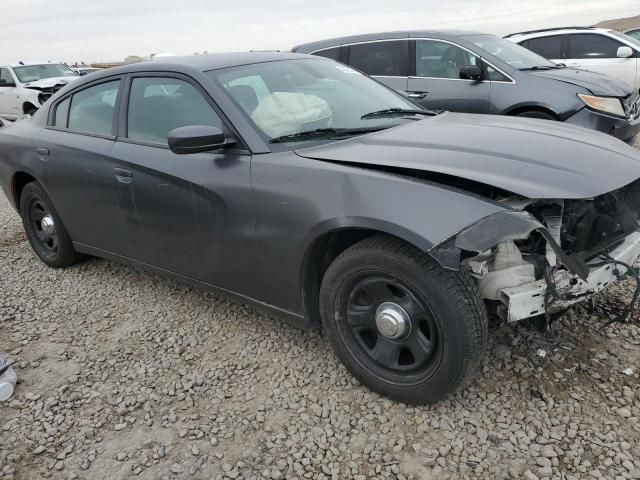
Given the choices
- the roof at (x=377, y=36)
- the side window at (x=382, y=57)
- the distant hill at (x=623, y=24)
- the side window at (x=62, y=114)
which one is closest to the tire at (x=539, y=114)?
the roof at (x=377, y=36)

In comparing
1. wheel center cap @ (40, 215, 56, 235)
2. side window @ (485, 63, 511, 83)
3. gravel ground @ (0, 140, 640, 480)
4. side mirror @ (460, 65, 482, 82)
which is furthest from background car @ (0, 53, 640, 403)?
side window @ (485, 63, 511, 83)

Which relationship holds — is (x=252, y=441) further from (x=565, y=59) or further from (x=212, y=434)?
(x=565, y=59)

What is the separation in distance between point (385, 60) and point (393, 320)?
5.35 metres

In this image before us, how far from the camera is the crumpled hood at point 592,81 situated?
5871mm

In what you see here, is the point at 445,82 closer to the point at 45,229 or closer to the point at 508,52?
the point at 508,52

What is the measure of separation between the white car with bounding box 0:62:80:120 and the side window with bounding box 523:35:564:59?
10.1 m

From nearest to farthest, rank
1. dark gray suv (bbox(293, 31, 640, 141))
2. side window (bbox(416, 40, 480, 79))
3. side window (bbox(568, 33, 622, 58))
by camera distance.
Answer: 1. dark gray suv (bbox(293, 31, 640, 141))
2. side window (bbox(416, 40, 480, 79))
3. side window (bbox(568, 33, 622, 58))

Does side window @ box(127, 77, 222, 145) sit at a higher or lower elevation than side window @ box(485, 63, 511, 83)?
higher

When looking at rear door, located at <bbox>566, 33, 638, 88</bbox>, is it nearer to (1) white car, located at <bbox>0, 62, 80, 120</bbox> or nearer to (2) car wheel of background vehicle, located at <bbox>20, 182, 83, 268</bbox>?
(2) car wheel of background vehicle, located at <bbox>20, 182, 83, 268</bbox>

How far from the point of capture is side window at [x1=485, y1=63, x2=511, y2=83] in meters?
6.13

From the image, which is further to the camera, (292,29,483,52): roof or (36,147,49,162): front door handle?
(292,29,483,52): roof

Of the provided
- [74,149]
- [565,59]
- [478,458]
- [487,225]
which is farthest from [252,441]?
[565,59]

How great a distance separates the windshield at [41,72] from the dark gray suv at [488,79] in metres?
9.37

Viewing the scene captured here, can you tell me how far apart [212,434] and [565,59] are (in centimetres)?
947
